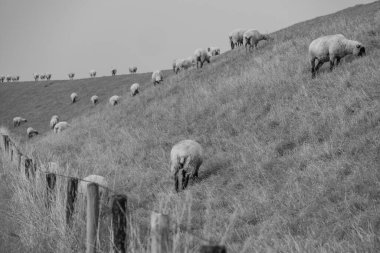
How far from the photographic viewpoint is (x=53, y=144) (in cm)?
2147

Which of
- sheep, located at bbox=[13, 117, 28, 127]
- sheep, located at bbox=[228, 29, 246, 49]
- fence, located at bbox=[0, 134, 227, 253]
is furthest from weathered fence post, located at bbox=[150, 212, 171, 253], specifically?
sheep, located at bbox=[13, 117, 28, 127]

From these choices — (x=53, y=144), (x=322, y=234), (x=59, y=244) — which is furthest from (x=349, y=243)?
(x=53, y=144)

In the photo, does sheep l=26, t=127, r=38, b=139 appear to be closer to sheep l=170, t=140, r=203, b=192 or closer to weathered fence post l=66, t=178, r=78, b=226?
sheep l=170, t=140, r=203, b=192

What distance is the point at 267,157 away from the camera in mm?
9547

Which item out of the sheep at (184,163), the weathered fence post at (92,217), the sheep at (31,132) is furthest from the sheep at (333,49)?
the sheep at (31,132)

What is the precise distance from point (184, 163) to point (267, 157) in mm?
2160

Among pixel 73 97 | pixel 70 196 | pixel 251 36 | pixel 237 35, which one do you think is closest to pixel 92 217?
pixel 70 196

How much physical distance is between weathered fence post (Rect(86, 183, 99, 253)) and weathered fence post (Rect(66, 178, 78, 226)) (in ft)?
3.52

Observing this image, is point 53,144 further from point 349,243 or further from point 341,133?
point 349,243

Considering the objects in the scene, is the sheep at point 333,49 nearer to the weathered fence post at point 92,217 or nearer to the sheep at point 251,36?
the weathered fence post at point 92,217

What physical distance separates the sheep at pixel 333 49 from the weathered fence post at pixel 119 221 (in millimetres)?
10724

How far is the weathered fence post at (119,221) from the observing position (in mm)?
3842

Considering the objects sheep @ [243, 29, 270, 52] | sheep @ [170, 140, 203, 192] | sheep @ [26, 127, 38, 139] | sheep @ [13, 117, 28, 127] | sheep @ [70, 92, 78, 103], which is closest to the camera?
sheep @ [170, 140, 203, 192]

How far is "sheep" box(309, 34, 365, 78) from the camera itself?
510 inches
